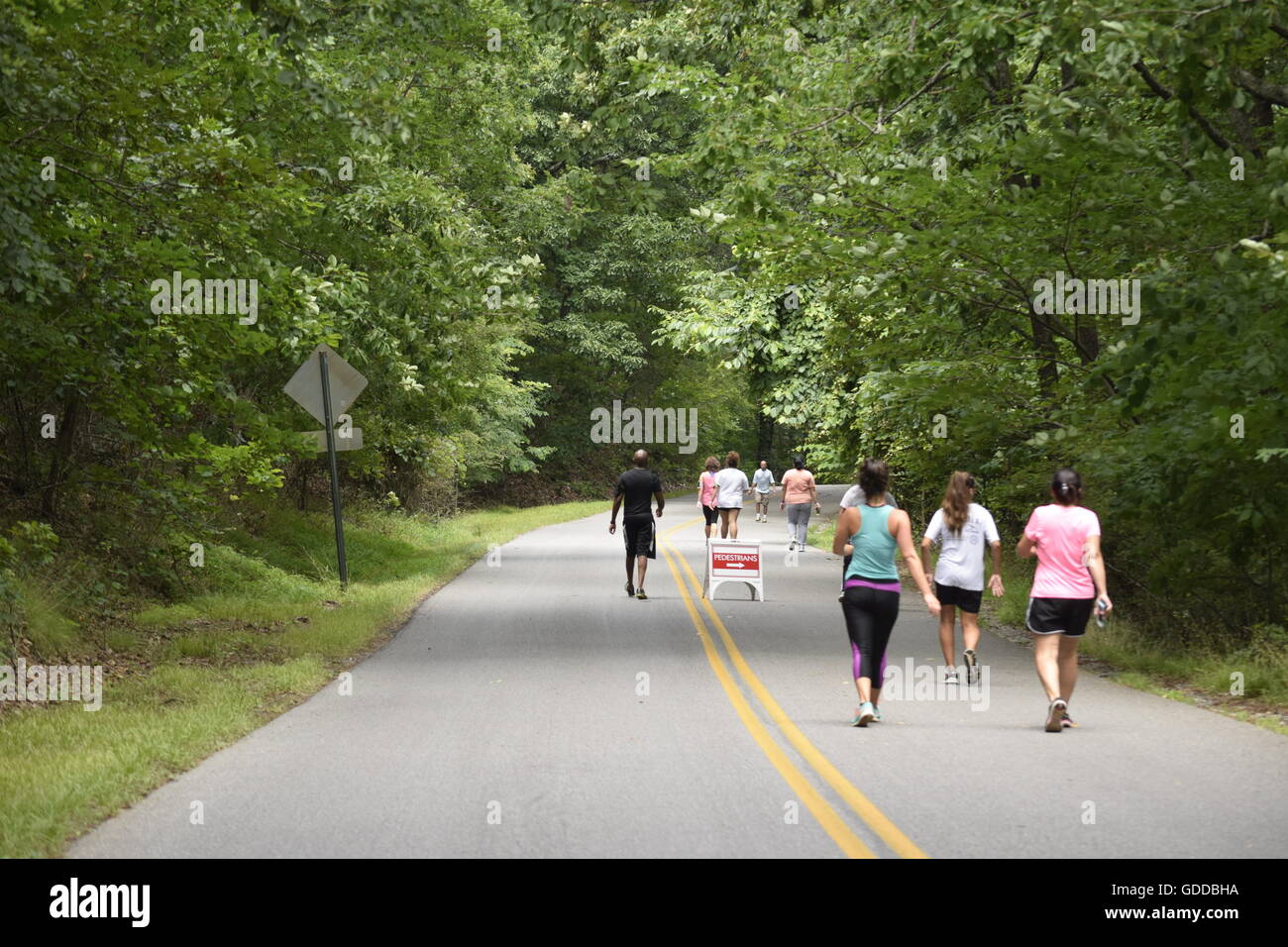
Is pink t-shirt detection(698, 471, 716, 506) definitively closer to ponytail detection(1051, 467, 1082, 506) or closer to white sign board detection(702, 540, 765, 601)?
white sign board detection(702, 540, 765, 601)

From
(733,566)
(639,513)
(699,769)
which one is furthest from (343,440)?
(699,769)

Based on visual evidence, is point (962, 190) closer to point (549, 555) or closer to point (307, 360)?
point (307, 360)

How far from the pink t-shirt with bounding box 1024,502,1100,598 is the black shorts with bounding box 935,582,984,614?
212 centimetres

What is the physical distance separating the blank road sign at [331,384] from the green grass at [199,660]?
261 cm

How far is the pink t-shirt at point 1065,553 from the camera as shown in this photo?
10680 millimetres

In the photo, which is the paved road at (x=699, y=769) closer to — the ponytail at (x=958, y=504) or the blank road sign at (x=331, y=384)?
the ponytail at (x=958, y=504)

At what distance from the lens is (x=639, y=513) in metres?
20.5

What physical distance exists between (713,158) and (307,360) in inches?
316

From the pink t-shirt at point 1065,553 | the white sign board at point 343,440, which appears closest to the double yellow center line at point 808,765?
the pink t-shirt at point 1065,553

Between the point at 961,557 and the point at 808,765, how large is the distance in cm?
441

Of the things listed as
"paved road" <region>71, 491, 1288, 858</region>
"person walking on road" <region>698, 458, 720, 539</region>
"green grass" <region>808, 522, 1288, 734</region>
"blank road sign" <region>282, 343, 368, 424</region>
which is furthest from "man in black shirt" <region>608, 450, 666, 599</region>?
"green grass" <region>808, 522, 1288, 734</region>

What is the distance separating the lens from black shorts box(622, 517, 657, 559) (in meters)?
20.5

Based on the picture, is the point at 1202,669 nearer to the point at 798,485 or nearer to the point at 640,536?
the point at 640,536

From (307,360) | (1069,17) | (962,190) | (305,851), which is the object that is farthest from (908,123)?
(305,851)
